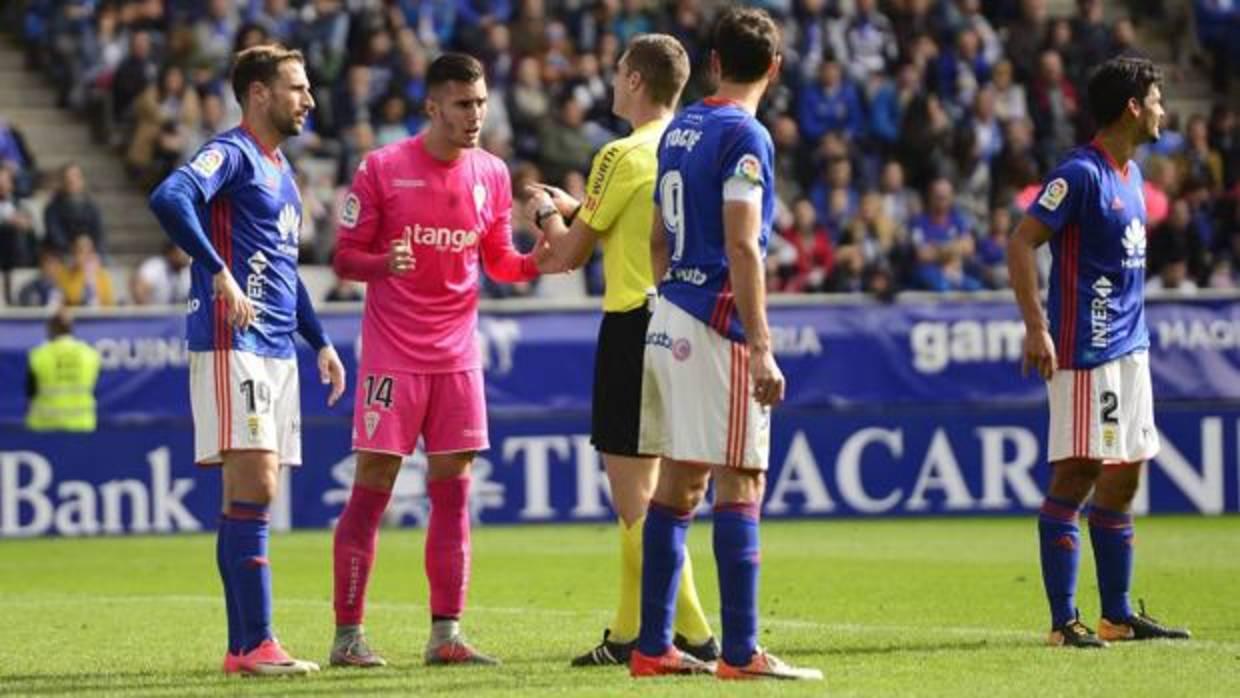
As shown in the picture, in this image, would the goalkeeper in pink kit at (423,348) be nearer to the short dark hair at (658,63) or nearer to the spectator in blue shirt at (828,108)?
the short dark hair at (658,63)

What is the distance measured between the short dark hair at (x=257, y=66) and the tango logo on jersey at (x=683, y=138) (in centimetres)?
176

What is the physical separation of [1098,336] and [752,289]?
2332 mm

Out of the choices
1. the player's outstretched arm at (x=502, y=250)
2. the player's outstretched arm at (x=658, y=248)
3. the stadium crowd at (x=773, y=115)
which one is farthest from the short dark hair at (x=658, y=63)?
the stadium crowd at (x=773, y=115)

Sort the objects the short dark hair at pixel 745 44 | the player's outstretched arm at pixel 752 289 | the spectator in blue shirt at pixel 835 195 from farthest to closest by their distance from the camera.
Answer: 1. the spectator in blue shirt at pixel 835 195
2. the short dark hair at pixel 745 44
3. the player's outstretched arm at pixel 752 289

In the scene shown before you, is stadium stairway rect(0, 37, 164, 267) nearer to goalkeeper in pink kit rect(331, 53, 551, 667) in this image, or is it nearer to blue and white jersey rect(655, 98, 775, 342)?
goalkeeper in pink kit rect(331, 53, 551, 667)

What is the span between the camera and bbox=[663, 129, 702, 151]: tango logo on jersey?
29.9 ft

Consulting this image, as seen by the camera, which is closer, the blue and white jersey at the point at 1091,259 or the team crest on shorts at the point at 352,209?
the team crest on shorts at the point at 352,209

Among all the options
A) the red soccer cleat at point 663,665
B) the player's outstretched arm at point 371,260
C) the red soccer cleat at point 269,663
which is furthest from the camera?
the player's outstretched arm at point 371,260

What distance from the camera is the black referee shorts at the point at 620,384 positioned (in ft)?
33.1

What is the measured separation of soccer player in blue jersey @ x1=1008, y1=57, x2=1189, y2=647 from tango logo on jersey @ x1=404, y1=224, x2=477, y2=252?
85.8 inches

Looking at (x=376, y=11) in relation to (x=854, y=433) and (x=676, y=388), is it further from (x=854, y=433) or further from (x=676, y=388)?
(x=676, y=388)

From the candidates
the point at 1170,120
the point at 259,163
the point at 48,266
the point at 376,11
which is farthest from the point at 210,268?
the point at 1170,120

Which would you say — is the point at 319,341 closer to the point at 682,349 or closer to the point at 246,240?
the point at 246,240

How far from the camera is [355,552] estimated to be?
1026cm
